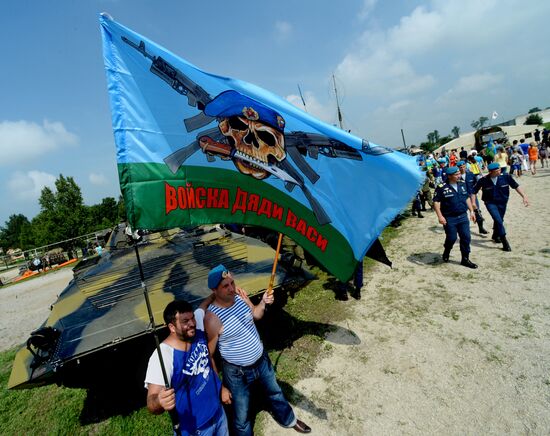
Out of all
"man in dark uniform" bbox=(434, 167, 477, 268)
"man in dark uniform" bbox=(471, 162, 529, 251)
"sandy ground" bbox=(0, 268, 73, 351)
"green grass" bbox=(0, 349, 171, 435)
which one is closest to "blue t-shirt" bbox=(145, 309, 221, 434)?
"green grass" bbox=(0, 349, 171, 435)

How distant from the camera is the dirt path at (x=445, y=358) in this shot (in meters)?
2.88

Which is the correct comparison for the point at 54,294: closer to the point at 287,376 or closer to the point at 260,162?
the point at 287,376

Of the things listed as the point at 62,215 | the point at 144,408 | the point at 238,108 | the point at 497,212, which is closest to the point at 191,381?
the point at 144,408

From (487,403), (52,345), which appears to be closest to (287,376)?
(487,403)

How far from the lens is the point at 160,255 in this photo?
219 inches

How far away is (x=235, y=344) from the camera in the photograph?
267cm

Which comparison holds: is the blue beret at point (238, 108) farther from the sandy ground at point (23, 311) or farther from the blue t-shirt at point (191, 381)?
the sandy ground at point (23, 311)

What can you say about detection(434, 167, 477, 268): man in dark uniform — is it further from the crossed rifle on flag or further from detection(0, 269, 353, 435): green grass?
the crossed rifle on flag

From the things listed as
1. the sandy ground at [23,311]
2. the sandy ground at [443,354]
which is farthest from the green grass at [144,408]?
the sandy ground at [23,311]

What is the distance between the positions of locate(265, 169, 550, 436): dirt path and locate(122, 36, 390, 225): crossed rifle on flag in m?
1.91

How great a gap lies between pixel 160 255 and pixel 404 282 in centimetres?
452

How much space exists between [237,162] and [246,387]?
1987 mm

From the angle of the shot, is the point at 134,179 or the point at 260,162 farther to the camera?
the point at 260,162

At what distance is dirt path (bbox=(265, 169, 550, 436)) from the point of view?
2879 mm
